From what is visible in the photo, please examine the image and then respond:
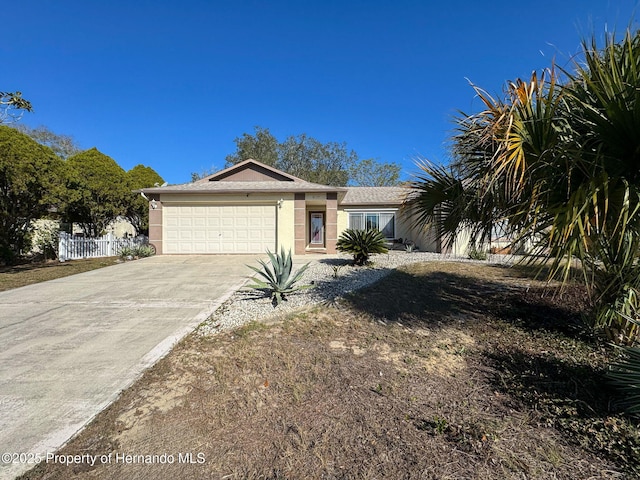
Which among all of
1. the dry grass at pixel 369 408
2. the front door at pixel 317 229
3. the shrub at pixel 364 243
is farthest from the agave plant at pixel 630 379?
the front door at pixel 317 229

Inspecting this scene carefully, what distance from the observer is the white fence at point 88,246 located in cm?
1466

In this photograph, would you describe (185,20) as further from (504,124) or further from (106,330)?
(504,124)

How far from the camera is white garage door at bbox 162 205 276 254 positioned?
1510cm

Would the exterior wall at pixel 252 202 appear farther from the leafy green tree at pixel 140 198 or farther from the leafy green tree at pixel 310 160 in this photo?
the leafy green tree at pixel 310 160

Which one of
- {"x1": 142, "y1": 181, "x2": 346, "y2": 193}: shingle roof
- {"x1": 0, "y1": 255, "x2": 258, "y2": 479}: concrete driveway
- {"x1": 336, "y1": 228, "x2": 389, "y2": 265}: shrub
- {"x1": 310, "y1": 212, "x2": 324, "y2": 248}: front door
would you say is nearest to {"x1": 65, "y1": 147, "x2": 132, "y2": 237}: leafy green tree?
{"x1": 142, "y1": 181, "x2": 346, "y2": 193}: shingle roof

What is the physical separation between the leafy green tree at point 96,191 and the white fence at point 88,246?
981mm

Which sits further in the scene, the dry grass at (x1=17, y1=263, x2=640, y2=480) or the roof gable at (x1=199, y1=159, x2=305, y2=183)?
the roof gable at (x1=199, y1=159, x2=305, y2=183)

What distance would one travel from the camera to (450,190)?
5.08 m

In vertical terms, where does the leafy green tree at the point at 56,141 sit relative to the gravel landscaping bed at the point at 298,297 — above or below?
above

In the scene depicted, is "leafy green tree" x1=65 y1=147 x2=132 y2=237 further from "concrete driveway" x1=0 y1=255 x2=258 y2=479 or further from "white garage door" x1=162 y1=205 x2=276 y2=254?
"concrete driveway" x1=0 y1=255 x2=258 y2=479

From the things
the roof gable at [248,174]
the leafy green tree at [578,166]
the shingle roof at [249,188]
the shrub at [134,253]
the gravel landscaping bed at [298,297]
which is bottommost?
the gravel landscaping bed at [298,297]

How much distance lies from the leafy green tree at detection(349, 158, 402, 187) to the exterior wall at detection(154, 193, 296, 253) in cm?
2488

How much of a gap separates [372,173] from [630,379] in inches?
1497

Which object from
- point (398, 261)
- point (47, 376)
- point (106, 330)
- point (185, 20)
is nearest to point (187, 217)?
point (185, 20)
